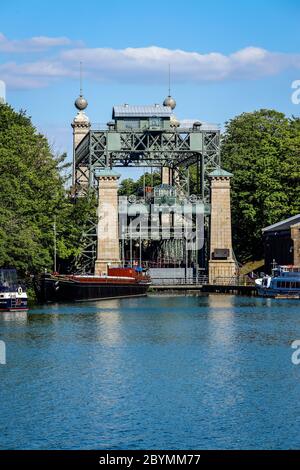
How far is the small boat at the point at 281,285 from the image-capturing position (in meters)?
112

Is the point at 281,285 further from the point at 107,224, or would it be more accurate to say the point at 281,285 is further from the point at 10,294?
the point at 10,294

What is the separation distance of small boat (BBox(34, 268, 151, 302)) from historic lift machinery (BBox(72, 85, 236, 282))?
7.06 metres

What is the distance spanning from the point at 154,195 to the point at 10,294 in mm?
45947

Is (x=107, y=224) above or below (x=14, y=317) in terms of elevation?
above

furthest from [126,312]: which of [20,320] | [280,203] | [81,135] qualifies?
[81,135]

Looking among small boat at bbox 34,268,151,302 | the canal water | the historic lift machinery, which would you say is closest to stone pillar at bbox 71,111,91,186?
the historic lift machinery

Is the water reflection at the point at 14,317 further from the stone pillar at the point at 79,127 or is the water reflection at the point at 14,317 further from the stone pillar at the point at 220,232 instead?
the stone pillar at the point at 79,127

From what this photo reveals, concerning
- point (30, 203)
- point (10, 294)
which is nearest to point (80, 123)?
point (30, 203)

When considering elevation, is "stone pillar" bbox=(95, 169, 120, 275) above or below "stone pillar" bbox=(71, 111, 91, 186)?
below

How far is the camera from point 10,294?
86.8m

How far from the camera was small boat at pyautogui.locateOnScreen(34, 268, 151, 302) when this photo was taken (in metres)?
105

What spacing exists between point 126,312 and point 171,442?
171 ft

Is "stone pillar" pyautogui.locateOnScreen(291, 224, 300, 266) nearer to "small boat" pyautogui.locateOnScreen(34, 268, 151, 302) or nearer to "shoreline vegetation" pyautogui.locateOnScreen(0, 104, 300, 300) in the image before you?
"shoreline vegetation" pyautogui.locateOnScreen(0, 104, 300, 300)
